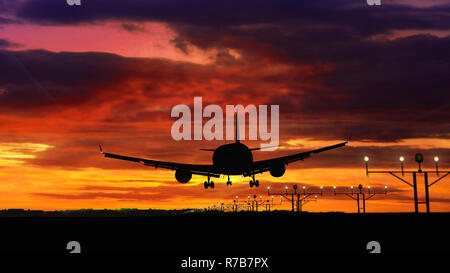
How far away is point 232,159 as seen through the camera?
78.4m

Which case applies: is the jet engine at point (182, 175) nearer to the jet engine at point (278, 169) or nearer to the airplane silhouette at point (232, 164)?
the airplane silhouette at point (232, 164)

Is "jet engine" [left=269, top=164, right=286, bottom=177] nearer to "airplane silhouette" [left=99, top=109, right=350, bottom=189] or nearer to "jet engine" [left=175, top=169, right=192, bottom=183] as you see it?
"airplane silhouette" [left=99, top=109, right=350, bottom=189]

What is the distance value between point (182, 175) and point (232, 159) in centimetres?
793

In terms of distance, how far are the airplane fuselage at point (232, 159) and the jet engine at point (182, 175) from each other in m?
4.59

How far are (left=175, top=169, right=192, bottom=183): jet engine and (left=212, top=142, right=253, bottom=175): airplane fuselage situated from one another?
459 cm

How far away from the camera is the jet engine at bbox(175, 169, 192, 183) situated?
256 ft

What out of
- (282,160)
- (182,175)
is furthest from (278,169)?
(182,175)

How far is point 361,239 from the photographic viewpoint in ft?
131

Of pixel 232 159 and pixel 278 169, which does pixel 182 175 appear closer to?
pixel 232 159

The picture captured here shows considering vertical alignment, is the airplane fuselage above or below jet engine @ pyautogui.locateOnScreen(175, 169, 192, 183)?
above

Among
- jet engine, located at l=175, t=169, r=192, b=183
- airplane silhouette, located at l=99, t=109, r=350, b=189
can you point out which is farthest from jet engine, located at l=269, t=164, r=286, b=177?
jet engine, located at l=175, t=169, r=192, b=183
